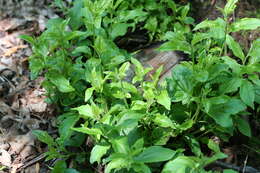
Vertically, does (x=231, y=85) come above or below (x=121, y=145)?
above

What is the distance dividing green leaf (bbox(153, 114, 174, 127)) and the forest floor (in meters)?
0.54

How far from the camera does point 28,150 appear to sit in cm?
297

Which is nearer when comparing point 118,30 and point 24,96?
point 118,30

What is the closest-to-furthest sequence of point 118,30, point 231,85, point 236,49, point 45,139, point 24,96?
point 231,85, point 236,49, point 45,139, point 118,30, point 24,96

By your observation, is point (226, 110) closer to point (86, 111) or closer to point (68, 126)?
point (86, 111)

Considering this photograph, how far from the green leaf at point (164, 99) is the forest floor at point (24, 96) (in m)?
0.64

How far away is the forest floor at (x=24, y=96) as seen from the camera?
9.36ft

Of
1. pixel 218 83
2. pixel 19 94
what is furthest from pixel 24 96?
pixel 218 83

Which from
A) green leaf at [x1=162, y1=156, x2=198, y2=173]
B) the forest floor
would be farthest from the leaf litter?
green leaf at [x1=162, y1=156, x2=198, y2=173]

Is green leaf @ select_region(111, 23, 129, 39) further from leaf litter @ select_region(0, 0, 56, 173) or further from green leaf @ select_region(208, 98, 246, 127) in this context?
green leaf @ select_region(208, 98, 246, 127)

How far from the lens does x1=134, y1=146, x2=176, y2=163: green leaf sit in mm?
2139

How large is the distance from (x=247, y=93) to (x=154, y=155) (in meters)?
0.73

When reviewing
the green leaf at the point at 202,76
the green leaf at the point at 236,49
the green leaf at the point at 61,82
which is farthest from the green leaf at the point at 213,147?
the green leaf at the point at 61,82

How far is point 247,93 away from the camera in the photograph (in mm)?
2334
